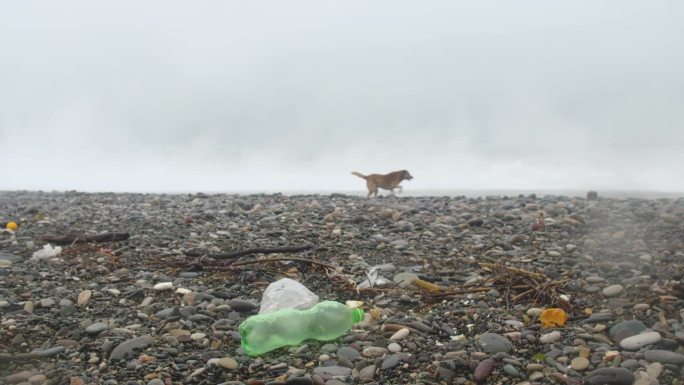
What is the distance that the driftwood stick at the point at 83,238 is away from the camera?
4488mm

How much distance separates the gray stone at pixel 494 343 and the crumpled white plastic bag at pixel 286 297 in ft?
3.33

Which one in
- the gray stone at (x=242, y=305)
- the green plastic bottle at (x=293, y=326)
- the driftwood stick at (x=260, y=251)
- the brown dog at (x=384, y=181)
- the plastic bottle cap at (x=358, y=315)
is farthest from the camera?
the brown dog at (x=384, y=181)

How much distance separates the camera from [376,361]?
2385mm

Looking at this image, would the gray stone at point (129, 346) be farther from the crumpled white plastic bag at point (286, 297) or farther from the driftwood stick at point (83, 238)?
the driftwood stick at point (83, 238)

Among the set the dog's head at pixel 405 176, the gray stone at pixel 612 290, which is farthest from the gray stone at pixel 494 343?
the dog's head at pixel 405 176

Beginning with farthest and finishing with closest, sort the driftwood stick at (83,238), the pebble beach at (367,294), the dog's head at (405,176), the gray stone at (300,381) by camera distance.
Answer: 1. the dog's head at (405,176)
2. the driftwood stick at (83,238)
3. the pebble beach at (367,294)
4. the gray stone at (300,381)

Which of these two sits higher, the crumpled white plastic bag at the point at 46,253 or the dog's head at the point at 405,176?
the dog's head at the point at 405,176

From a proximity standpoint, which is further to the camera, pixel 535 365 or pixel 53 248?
pixel 53 248

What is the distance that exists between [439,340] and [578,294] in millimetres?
1031

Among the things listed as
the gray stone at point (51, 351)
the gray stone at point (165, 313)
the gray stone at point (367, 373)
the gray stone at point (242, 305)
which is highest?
the gray stone at point (242, 305)

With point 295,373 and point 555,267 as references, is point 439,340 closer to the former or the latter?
point 295,373

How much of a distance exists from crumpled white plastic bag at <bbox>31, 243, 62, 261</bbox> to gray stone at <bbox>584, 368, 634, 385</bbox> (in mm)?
3680

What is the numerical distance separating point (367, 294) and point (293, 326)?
74 centimetres

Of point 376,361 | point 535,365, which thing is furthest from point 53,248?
point 535,365
